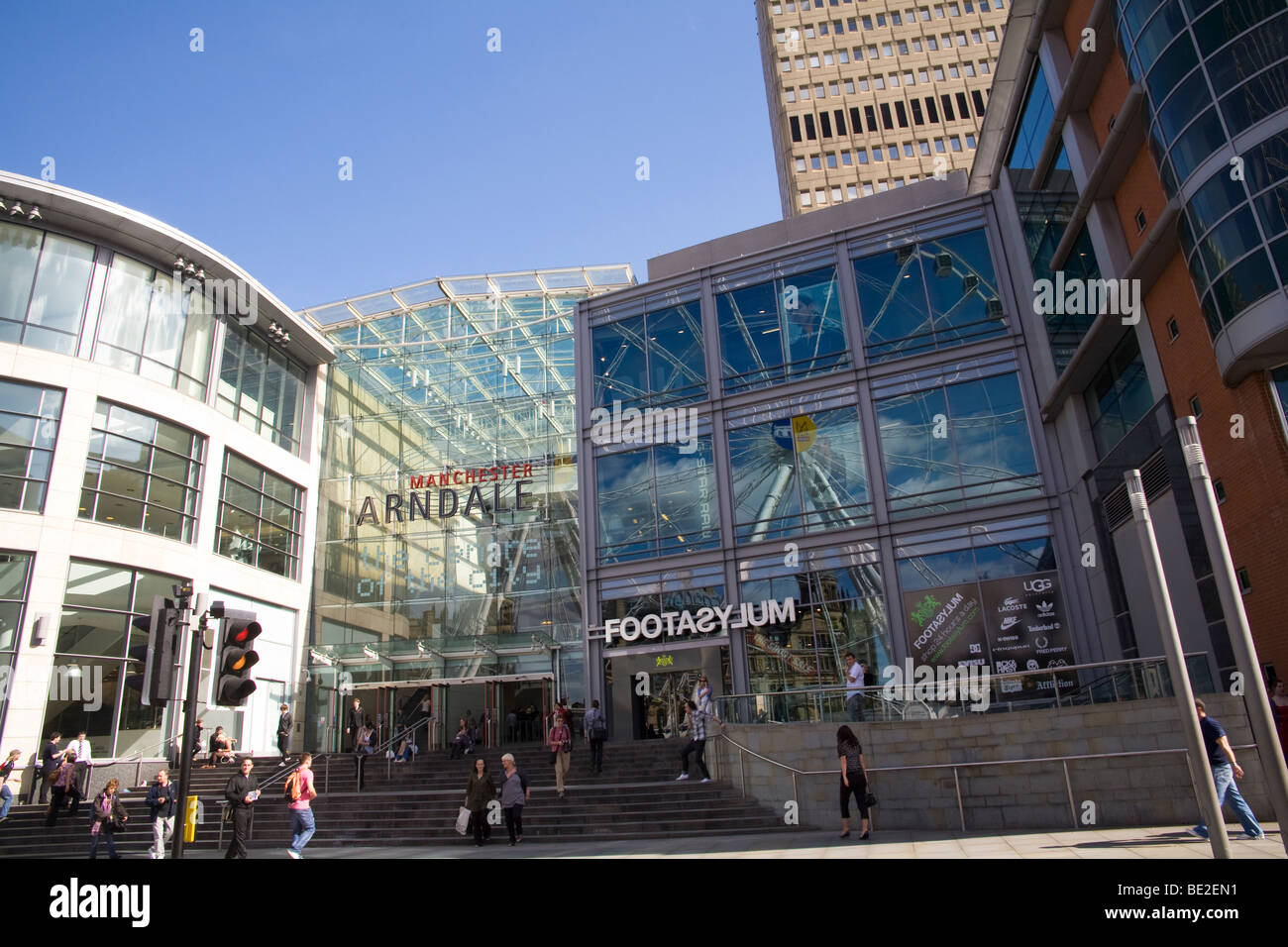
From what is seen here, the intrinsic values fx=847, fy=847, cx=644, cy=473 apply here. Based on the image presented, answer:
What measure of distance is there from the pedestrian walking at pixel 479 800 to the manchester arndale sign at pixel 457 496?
16403 mm

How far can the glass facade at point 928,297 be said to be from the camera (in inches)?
941

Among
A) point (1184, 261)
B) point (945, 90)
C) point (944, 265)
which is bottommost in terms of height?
point (1184, 261)

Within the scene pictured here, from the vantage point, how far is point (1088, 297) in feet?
65.4

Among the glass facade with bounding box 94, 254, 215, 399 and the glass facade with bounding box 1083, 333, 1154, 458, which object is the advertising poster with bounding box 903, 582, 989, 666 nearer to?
the glass facade with bounding box 1083, 333, 1154, 458

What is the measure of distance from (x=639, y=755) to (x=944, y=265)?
1619 centimetres

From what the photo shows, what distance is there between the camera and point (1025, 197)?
22.8 metres

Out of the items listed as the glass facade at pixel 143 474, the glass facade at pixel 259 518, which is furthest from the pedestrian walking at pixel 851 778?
the glass facade at pixel 259 518

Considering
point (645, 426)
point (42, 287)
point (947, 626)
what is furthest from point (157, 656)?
point (42, 287)

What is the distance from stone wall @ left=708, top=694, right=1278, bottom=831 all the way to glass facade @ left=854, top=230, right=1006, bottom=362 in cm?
1268

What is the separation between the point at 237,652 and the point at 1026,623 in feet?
59.4

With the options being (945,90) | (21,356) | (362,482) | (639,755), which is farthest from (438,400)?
(945,90)

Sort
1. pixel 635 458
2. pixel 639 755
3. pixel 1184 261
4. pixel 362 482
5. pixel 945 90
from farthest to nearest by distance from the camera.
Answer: pixel 945 90 → pixel 362 482 → pixel 635 458 → pixel 639 755 → pixel 1184 261

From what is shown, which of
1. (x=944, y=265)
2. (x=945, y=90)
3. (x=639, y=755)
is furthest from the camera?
(x=945, y=90)
